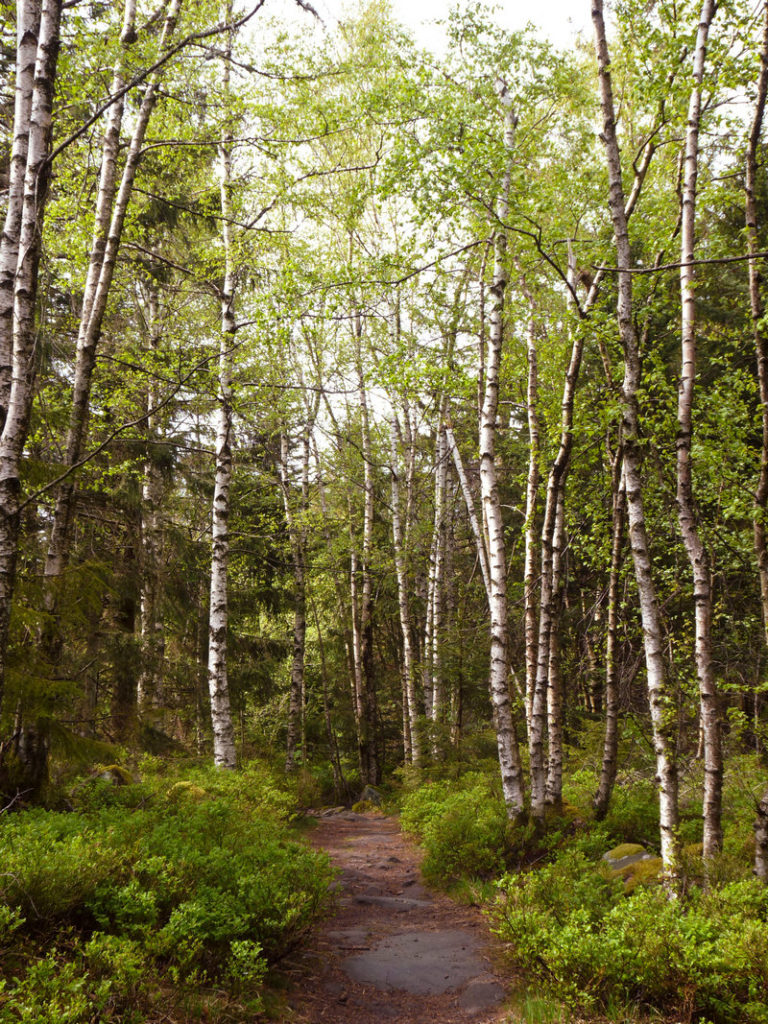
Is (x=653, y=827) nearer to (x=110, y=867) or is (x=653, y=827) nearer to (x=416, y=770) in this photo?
(x=416, y=770)

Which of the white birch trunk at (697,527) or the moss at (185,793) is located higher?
the white birch trunk at (697,527)

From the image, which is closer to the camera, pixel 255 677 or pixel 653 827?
pixel 653 827

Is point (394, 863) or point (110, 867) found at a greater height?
point (110, 867)

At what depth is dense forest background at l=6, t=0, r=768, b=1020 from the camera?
240 inches

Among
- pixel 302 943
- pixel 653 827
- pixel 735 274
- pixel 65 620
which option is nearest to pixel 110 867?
pixel 302 943

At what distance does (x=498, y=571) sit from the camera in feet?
28.7

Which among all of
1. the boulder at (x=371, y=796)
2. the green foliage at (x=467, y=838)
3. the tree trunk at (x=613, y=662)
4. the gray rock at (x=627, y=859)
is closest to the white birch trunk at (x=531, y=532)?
the tree trunk at (x=613, y=662)

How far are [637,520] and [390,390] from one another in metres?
6.98

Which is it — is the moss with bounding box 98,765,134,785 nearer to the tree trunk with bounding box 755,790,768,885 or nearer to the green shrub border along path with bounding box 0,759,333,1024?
the green shrub border along path with bounding box 0,759,333,1024

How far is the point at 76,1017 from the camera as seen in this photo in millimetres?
3137

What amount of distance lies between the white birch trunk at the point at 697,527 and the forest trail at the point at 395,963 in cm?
243

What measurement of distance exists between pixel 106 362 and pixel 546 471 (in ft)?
27.6

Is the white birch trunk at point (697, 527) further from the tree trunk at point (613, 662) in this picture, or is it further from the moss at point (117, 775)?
the moss at point (117, 775)

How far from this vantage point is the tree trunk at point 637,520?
6020mm
